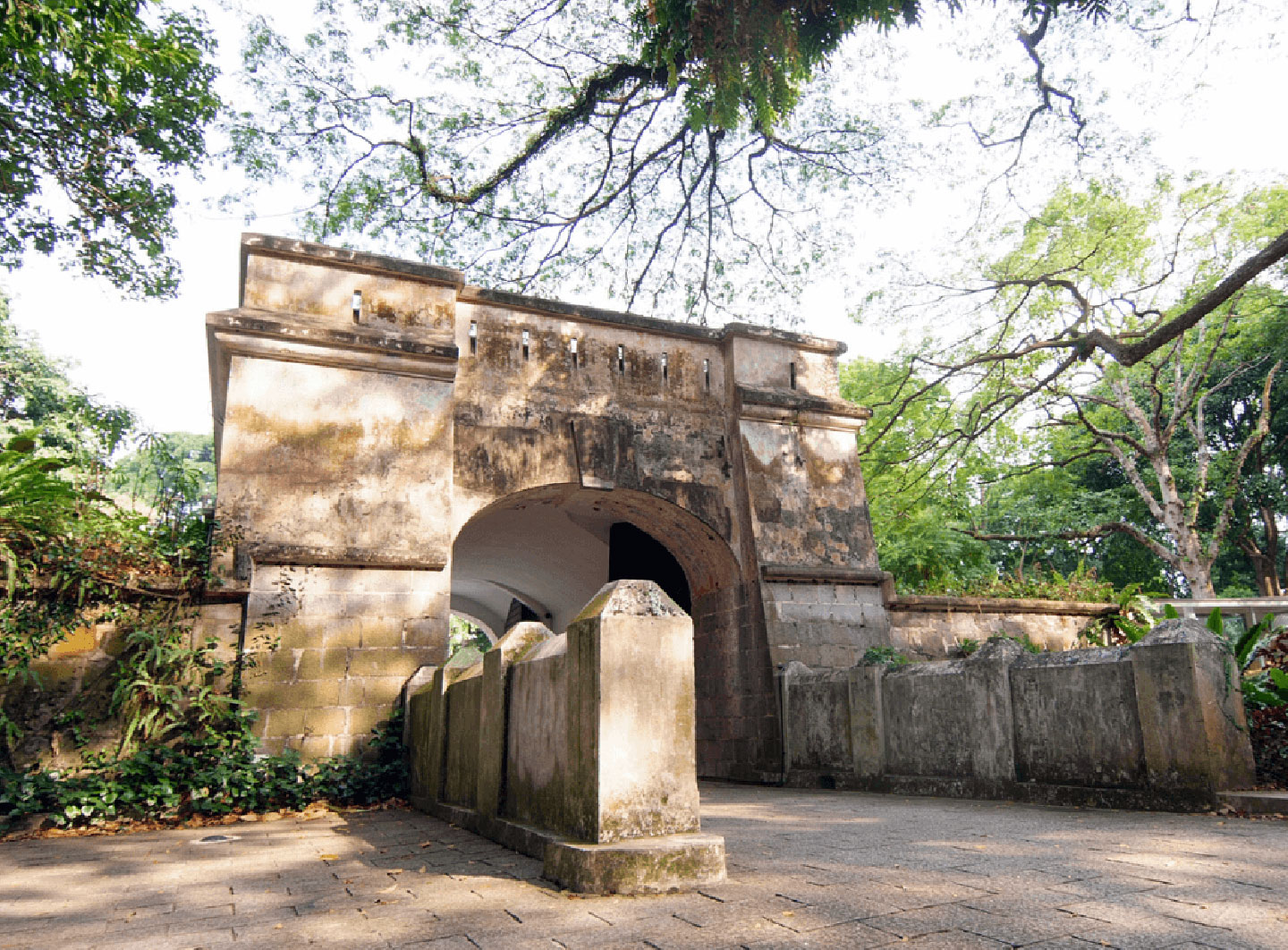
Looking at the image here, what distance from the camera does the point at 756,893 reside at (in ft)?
9.65

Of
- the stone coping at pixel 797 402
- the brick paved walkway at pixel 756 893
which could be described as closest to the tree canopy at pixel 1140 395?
the stone coping at pixel 797 402

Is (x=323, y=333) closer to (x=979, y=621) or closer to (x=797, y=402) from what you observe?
(x=797, y=402)

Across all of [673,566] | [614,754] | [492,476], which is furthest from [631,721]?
[673,566]

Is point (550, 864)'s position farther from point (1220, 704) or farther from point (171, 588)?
point (171, 588)

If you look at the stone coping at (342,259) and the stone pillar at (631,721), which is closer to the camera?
the stone pillar at (631,721)

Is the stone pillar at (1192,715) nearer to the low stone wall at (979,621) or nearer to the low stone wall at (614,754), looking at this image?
the low stone wall at (614,754)

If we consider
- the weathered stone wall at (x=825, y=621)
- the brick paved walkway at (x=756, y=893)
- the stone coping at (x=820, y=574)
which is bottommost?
the brick paved walkway at (x=756, y=893)

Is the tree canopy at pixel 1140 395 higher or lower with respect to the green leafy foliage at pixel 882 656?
higher

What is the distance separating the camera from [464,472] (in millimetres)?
8359

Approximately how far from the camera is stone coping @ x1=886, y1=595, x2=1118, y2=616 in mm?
9758

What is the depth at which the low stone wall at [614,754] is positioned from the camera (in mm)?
3070

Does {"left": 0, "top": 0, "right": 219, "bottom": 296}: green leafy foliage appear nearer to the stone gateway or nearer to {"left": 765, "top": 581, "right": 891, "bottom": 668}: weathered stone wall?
the stone gateway

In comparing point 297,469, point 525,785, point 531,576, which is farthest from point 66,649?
point 531,576

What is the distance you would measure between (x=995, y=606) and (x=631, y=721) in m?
8.24
